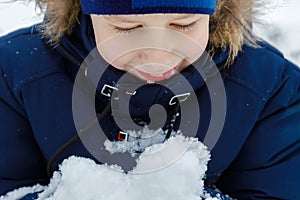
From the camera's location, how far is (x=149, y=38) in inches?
39.2

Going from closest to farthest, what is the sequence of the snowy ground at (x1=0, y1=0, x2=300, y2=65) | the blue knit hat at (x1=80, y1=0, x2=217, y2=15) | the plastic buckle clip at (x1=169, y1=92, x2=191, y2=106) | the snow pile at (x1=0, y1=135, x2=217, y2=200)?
the blue knit hat at (x1=80, y1=0, x2=217, y2=15)
the snow pile at (x1=0, y1=135, x2=217, y2=200)
the plastic buckle clip at (x1=169, y1=92, x2=191, y2=106)
the snowy ground at (x1=0, y1=0, x2=300, y2=65)

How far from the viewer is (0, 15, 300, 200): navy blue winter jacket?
119cm

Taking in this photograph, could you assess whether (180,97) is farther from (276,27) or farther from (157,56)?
(276,27)

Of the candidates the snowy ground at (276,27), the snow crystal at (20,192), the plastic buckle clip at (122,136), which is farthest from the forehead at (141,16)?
the snowy ground at (276,27)

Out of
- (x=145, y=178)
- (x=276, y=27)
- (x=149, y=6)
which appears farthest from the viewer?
(x=276, y=27)

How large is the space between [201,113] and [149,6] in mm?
331

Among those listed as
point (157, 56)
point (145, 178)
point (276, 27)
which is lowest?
point (276, 27)

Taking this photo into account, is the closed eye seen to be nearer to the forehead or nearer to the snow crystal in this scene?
the forehead

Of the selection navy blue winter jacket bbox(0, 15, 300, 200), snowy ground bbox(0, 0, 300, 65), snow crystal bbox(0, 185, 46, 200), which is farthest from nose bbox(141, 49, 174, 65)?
snowy ground bbox(0, 0, 300, 65)

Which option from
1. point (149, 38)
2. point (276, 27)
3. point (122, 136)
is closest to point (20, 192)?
point (122, 136)

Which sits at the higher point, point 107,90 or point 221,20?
point 221,20

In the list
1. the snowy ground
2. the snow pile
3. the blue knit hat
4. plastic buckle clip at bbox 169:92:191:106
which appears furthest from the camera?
the snowy ground

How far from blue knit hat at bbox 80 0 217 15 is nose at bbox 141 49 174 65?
3.5 inches

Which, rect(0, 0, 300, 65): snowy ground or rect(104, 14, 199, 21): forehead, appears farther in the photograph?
rect(0, 0, 300, 65): snowy ground
